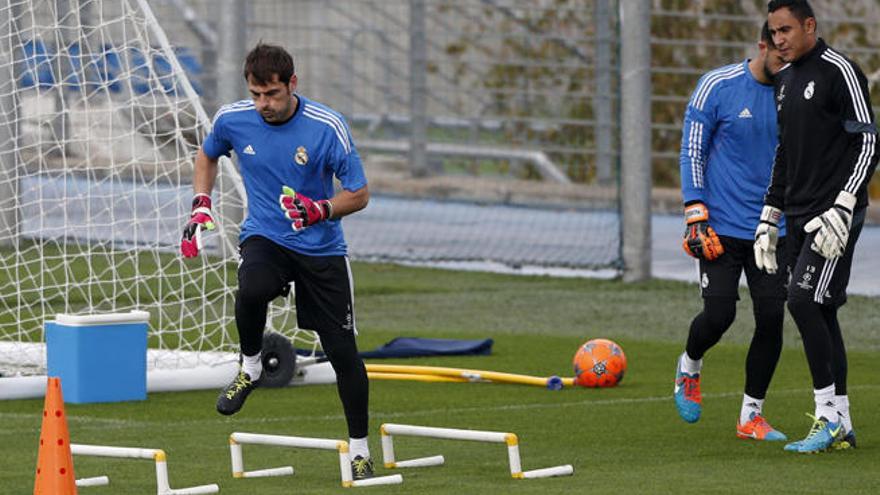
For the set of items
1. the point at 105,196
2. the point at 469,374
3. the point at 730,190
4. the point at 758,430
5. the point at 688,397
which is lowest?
the point at 469,374

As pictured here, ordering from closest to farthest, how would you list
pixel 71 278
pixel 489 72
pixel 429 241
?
pixel 71 278 < pixel 429 241 < pixel 489 72

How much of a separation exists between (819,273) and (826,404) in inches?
21.7

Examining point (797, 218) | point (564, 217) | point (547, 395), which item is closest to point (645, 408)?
point (547, 395)

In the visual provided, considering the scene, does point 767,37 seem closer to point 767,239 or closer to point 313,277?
point 767,239

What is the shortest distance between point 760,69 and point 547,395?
2423mm

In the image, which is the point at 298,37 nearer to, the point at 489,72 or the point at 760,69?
the point at 489,72

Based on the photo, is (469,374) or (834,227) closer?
(834,227)

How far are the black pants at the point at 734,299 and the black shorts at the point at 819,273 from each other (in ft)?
1.18

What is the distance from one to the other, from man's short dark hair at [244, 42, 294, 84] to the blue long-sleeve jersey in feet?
6.50

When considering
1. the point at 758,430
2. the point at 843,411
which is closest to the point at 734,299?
the point at 758,430

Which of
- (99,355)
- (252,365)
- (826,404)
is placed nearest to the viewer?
(252,365)

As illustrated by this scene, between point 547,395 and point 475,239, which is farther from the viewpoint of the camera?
point 475,239

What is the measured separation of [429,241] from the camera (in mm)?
19984

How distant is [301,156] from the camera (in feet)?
25.1
